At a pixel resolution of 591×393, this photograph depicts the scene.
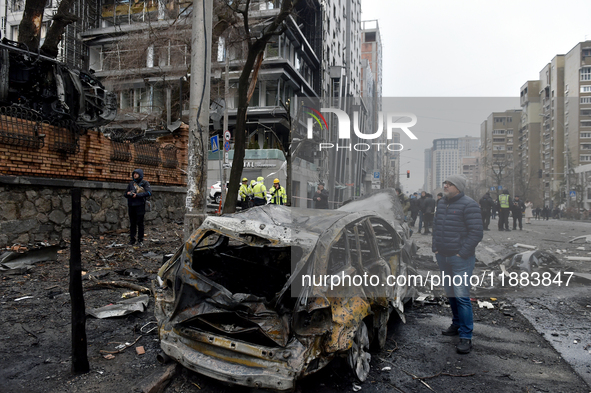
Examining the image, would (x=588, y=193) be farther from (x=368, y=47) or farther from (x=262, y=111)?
(x=262, y=111)

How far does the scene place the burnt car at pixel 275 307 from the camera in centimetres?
301

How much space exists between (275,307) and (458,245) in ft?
8.03

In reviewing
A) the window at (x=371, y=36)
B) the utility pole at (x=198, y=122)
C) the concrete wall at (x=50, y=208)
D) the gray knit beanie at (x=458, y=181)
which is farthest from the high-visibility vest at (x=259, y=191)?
the window at (x=371, y=36)

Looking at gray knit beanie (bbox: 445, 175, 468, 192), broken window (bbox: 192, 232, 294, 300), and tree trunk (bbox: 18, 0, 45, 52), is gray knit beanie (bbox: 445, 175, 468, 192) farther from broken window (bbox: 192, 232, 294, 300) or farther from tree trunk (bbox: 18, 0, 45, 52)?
tree trunk (bbox: 18, 0, 45, 52)

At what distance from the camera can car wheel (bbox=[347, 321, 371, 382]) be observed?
133 inches

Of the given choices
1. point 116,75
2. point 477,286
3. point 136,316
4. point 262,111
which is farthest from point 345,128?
point 136,316

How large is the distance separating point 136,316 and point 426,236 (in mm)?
12198

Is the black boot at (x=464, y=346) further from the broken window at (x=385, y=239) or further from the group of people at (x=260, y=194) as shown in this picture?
the group of people at (x=260, y=194)

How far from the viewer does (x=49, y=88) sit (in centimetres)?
954

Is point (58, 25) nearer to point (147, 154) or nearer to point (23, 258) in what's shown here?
point (147, 154)

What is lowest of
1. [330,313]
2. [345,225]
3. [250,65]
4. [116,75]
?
[330,313]

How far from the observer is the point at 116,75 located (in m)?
28.9

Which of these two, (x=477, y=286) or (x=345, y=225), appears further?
(x=477, y=286)

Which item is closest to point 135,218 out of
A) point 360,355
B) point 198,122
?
point 198,122
